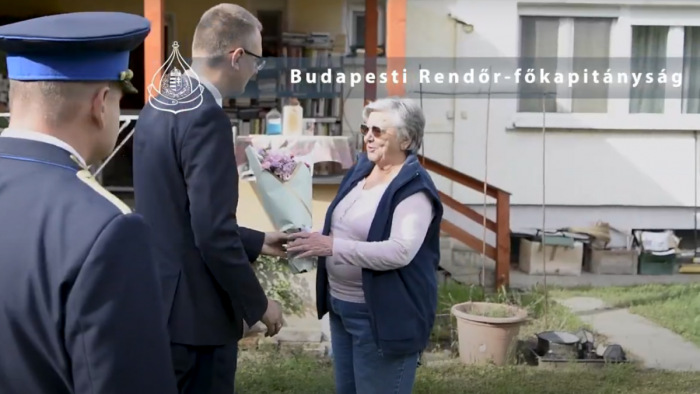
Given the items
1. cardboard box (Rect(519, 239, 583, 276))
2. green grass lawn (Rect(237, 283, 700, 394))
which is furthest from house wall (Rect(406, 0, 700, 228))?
green grass lawn (Rect(237, 283, 700, 394))

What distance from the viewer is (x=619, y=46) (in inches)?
375

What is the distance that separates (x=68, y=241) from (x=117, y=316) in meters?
0.14

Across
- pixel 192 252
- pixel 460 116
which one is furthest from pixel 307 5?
pixel 192 252

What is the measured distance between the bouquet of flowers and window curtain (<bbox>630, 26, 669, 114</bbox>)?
291 inches

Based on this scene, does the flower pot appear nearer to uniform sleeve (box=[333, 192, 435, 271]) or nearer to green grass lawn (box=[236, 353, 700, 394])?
green grass lawn (box=[236, 353, 700, 394])

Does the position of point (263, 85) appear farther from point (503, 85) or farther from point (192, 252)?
point (192, 252)

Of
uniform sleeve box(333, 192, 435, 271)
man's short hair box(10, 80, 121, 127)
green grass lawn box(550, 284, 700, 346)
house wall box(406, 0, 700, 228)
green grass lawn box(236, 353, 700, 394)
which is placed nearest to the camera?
man's short hair box(10, 80, 121, 127)

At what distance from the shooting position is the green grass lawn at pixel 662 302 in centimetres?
672

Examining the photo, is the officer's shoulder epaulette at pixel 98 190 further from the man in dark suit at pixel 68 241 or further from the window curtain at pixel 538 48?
the window curtain at pixel 538 48

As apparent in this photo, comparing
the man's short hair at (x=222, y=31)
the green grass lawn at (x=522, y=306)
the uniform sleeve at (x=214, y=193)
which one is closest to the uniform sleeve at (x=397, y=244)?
the uniform sleeve at (x=214, y=193)

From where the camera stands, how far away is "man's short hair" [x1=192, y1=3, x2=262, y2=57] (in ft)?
8.50

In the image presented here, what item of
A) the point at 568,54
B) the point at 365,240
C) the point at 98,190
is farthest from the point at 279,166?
the point at 568,54

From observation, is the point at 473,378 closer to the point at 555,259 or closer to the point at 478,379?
the point at 478,379

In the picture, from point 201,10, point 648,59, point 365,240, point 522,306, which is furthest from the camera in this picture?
point 648,59
